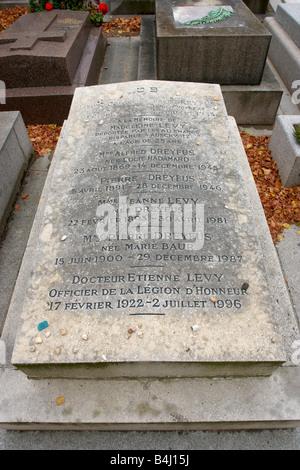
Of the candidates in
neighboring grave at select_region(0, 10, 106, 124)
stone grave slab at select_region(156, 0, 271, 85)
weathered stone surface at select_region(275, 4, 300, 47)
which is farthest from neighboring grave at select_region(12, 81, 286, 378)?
weathered stone surface at select_region(275, 4, 300, 47)

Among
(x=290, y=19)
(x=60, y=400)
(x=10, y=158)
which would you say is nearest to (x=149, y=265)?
(x=60, y=400)

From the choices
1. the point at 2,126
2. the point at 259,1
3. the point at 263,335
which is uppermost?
the point at 263,335

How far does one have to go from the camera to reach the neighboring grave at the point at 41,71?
5113 mm

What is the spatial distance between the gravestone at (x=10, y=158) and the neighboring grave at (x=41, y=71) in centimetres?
104

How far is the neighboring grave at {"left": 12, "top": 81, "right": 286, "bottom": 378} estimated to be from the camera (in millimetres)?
2139

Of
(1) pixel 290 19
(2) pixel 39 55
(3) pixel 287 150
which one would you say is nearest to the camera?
(3) pixel 287 150

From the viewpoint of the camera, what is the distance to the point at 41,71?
521cm

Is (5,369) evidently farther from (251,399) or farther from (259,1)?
(259,1)

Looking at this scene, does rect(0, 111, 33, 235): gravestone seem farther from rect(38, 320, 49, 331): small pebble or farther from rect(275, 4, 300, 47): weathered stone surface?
rect(275, 4, 300, 47): weathered stone surface

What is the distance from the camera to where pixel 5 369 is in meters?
2.52

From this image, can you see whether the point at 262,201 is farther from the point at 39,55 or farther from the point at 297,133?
the point at 39,55

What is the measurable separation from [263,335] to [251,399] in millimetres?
515

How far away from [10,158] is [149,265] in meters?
2.70


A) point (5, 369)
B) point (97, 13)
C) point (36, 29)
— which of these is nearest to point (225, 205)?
point (5, 369)
